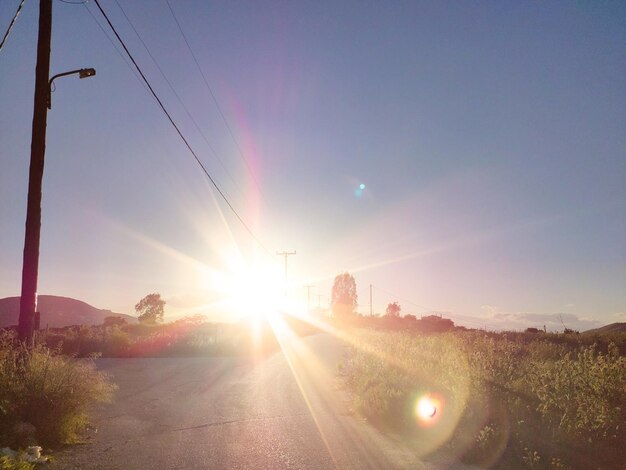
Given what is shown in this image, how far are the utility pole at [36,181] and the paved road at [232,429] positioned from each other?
8.51 feet

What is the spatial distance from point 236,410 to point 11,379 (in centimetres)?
427

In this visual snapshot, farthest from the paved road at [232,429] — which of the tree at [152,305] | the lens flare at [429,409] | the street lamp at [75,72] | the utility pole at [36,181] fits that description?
the tree at [152,305]

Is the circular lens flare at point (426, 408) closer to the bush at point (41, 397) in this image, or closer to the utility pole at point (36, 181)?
the bush at point (41, 397)

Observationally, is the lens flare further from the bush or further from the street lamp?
the street lamp

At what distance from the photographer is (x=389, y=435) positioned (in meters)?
7.61

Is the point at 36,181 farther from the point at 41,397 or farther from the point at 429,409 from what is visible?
the point at 429,409

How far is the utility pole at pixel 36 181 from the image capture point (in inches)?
347

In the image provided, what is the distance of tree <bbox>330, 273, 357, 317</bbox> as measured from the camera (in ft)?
354

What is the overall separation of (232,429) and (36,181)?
646 centimetres

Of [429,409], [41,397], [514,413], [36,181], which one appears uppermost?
[36,181]

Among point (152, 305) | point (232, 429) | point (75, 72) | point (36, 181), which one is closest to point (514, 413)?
point (232, 429)

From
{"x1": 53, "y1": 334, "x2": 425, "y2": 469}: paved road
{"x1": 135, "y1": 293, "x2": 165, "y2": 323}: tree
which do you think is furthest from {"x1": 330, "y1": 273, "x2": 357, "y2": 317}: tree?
{"x1": 53, "y1": 334, "x2": 425, "y2": 469}: paved road

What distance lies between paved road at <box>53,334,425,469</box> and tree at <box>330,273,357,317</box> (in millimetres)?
94459

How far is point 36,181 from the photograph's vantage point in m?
9.16
